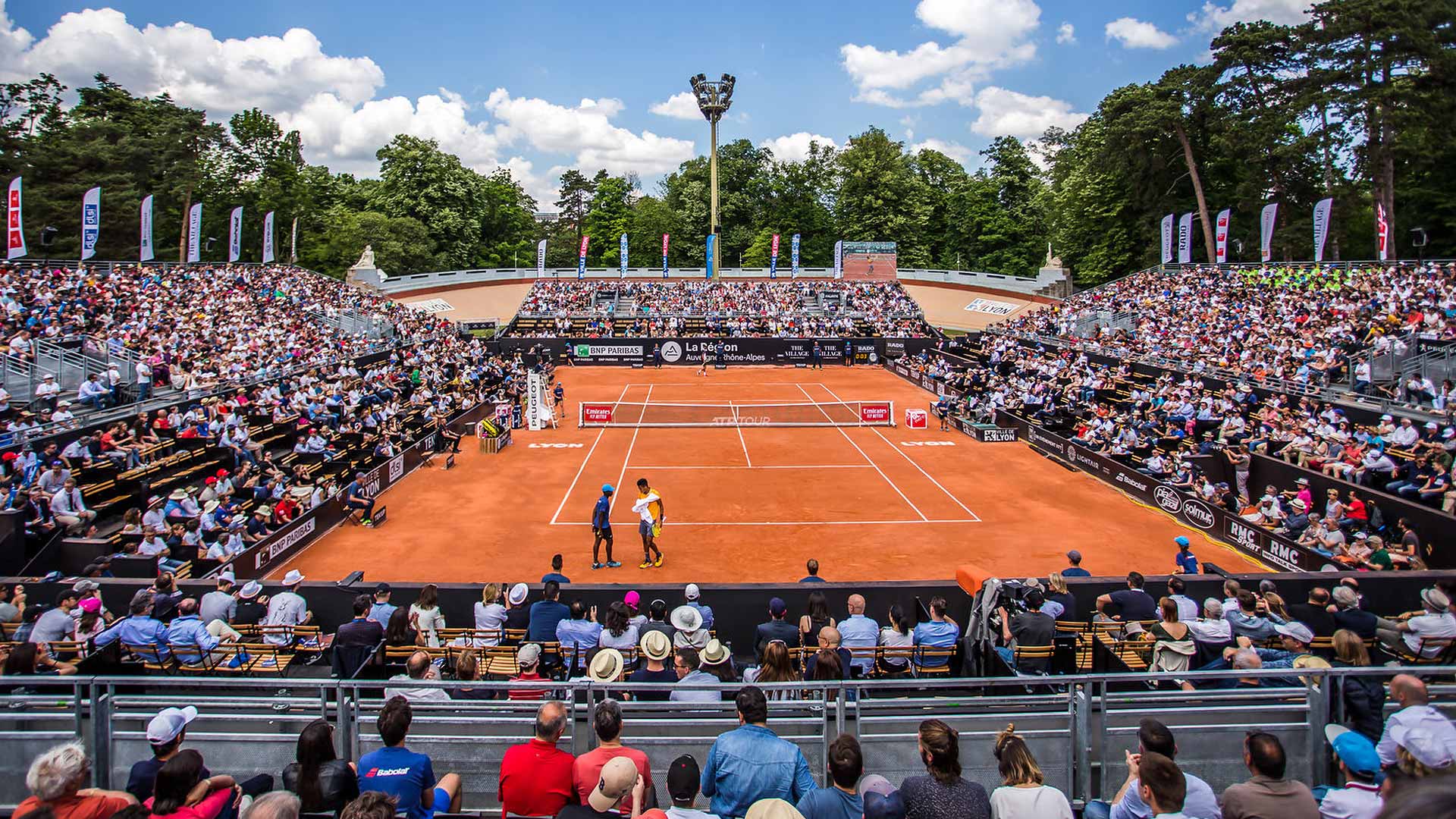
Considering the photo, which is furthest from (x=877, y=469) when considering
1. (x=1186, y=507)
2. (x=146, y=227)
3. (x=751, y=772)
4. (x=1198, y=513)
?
(x=146, y=227)

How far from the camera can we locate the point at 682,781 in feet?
Answer: 16.5

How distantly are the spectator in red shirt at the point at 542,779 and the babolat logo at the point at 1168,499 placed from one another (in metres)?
21.2

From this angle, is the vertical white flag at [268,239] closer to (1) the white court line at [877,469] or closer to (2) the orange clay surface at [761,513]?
(2) the orange clay surface at [761,513]

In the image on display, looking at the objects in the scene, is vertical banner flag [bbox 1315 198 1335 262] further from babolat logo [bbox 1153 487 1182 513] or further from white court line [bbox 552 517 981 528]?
white court line [bbox 552 517 981 528]

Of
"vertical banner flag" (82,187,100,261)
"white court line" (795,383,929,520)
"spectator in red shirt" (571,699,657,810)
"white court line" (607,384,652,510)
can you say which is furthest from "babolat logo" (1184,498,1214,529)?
"vertical banner flag" (82,187,100,261)

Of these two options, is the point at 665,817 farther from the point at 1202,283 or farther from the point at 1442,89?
the point at 1442,89

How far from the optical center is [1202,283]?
42.9m

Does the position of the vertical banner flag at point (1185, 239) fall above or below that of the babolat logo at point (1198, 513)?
above

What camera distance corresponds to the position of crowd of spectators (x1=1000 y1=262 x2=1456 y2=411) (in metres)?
25.8

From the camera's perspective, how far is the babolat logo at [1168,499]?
21844 millimetres

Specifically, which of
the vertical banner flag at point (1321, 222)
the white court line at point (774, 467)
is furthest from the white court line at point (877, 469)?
the vertical banner flag at point (1321, 222)

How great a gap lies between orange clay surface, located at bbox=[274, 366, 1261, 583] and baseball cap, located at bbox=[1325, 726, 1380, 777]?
1207 cm

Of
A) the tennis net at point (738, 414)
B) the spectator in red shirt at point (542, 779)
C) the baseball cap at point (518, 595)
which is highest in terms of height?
the tennis net at point (738, 414)

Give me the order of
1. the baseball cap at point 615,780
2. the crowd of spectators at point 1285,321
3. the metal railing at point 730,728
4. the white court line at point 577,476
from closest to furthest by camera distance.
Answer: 1. the baseball cap at point 615,780
2. the metal railing at point 730,728
3. the white court line at point 577,476
4. the crowd of spectators at point 1285,321
